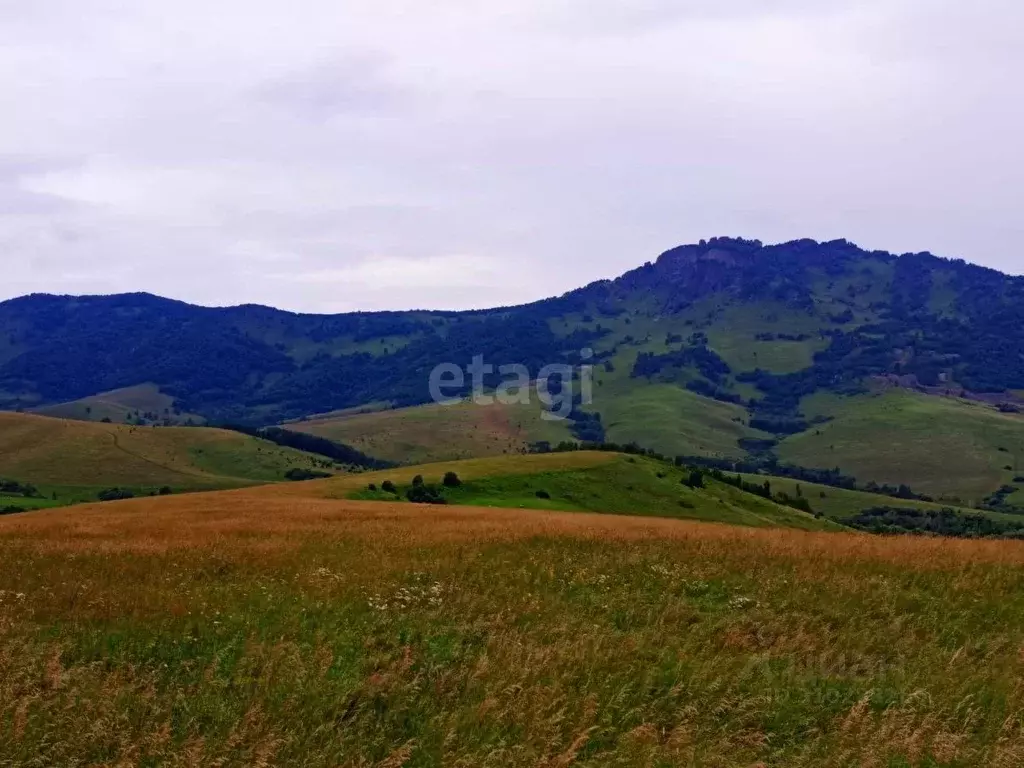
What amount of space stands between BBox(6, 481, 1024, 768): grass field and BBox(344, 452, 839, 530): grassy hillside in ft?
169

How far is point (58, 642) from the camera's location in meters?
11.0

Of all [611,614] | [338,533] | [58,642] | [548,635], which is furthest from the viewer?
[338,533]

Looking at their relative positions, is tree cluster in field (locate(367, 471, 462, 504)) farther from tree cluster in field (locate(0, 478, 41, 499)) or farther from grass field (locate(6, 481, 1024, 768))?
tree cluster in field (locate(0, 478, 41, 499))

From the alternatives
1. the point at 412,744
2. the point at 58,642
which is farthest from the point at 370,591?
the point at 412,744

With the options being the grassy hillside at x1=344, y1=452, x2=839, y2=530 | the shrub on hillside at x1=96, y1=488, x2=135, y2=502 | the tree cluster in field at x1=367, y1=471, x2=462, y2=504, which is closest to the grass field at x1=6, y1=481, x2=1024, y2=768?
the tree cluster in field at x1=367, y1=471, x2=462, y2=504

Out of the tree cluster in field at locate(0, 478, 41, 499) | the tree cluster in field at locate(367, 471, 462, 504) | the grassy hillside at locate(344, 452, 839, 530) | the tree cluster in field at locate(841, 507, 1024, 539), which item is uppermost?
the tree cluster in field at locate(367, 471, 462, 504)

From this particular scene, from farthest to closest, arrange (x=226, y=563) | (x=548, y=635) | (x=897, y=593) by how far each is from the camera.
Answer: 1. (x=226, y=563)
2. (x=897, y=593)
3. (x=548, y=635)

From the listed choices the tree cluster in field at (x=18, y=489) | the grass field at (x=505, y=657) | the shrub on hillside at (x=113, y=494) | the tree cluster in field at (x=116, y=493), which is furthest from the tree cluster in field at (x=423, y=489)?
the tree cluster in field at (x=18, y=489)

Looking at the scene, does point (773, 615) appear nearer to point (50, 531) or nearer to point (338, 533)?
point (338, 533)

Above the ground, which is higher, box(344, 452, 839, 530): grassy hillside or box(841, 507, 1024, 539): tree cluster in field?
box(344, 452, 839, 530): grassy hillside

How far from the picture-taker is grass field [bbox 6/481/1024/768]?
874cm

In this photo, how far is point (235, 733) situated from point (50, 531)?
1917 cm

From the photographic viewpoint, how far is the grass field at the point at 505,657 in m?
8.74

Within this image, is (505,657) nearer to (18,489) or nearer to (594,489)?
(594,489)
